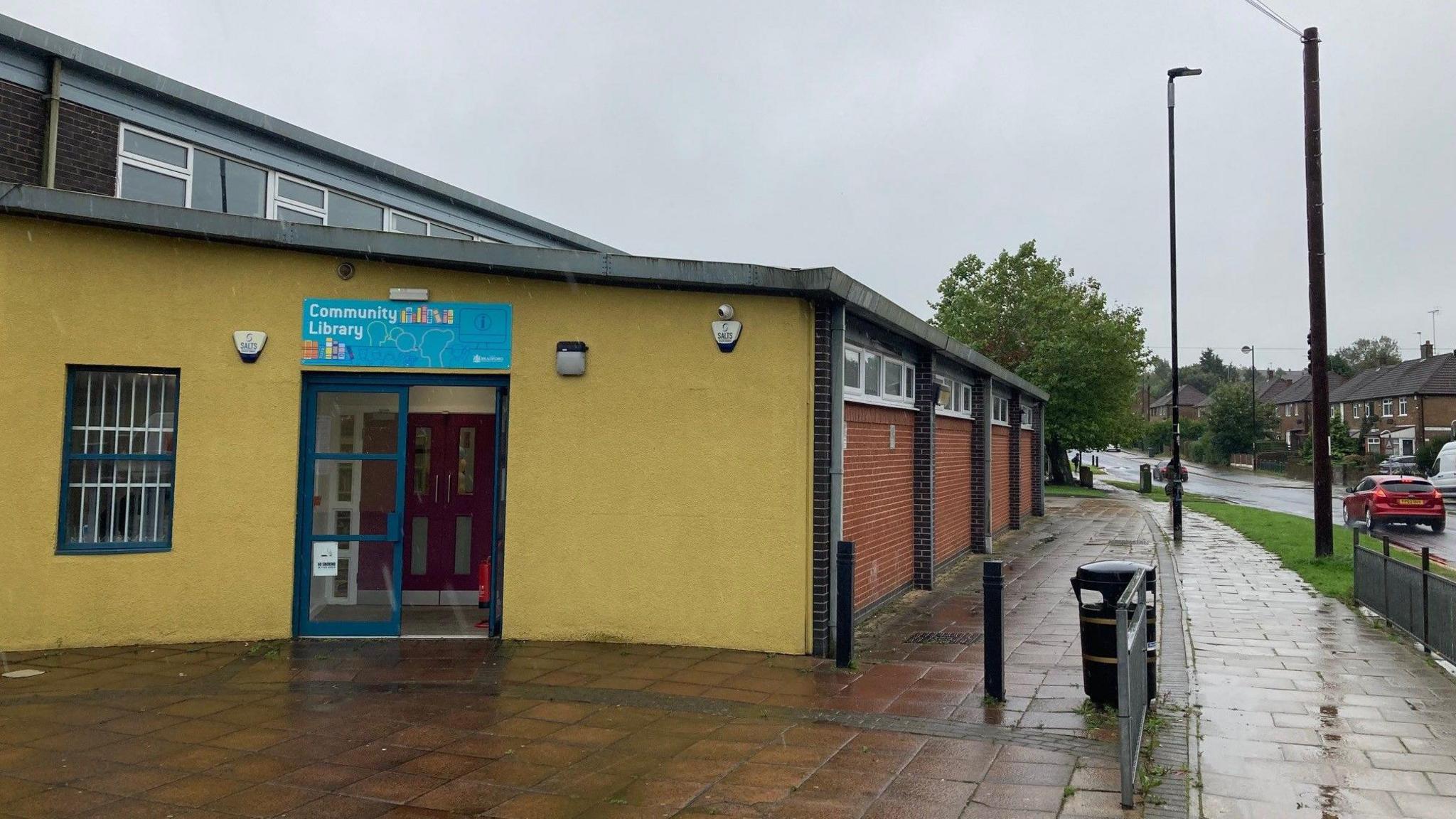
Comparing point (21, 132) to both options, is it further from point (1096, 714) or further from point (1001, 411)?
point (1001, 411)

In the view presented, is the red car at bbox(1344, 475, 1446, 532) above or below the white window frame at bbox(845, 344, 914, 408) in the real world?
below

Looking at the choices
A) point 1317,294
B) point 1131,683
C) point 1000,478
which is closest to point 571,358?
point 1131,683

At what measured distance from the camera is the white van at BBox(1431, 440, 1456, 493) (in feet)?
109

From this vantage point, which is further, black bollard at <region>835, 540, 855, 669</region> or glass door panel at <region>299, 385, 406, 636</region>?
glass door panel at <region>299, 385, 406, 636</region>

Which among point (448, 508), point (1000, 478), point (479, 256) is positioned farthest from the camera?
point (1000, 478)

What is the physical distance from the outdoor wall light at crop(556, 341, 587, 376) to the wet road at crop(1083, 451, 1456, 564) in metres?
12.5

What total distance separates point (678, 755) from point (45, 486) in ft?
19.8

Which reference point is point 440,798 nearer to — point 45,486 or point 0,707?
point 0,707

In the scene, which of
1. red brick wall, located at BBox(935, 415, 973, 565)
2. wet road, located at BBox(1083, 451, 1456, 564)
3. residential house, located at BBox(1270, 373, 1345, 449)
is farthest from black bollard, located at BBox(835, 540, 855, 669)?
residential house, located at BBox(1270, 373, 1345, 449)

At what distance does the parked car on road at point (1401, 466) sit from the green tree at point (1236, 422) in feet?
68.2

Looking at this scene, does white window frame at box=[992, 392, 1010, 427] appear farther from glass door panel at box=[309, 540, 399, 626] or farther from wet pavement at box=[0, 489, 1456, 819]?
glass door panel at box=[309, 540, 399, 626]

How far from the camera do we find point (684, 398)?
8656 millimetres

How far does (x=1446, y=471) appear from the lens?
114 ft

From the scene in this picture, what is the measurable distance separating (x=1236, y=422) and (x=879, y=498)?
70.9 m
